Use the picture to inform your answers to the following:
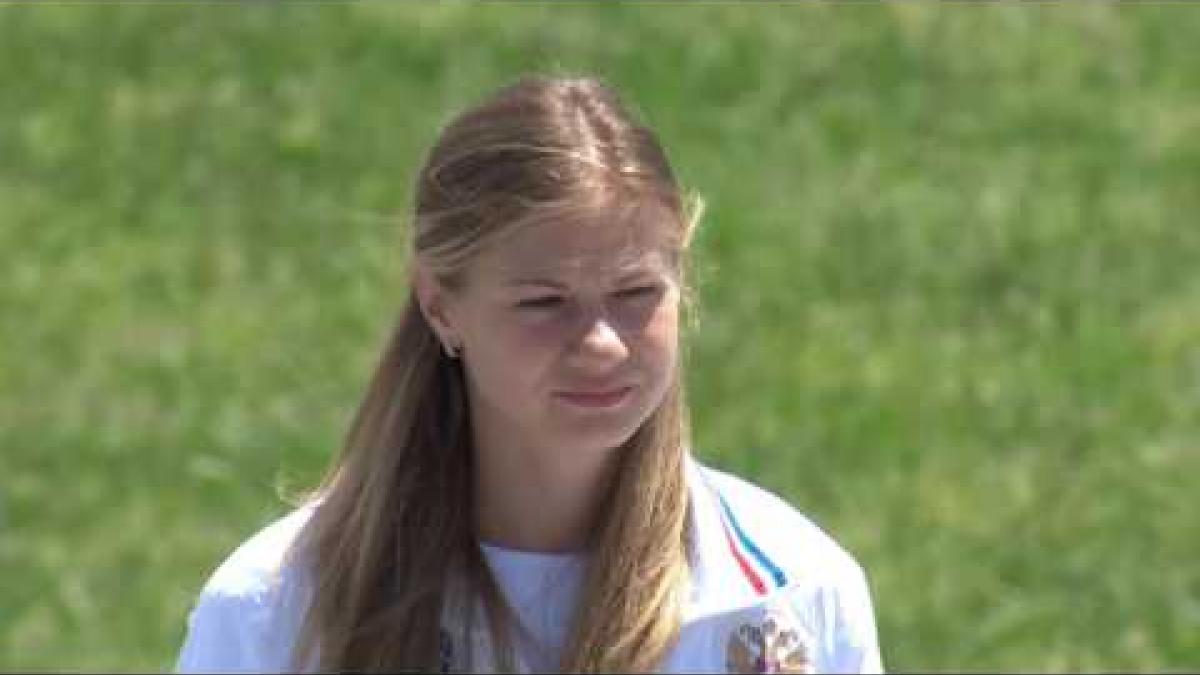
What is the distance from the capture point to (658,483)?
3.71 meters

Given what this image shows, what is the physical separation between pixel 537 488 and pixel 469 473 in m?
0.09

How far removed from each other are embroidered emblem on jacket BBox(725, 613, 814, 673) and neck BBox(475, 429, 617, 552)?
0.22 metres

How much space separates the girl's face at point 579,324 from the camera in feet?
11.5

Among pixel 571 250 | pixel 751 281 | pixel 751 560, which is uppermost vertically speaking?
pixel 751 281

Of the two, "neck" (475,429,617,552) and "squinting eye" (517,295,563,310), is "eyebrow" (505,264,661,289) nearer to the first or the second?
"squinting eye" (517,295,563,310)

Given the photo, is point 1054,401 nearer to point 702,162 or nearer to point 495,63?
point 702,162

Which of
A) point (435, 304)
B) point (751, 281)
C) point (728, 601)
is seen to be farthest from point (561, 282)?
point (751, 281)

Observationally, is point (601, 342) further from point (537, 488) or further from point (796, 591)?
point (796, 591)

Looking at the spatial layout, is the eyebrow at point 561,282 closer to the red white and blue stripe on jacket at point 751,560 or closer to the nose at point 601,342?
the nose at point 601,342

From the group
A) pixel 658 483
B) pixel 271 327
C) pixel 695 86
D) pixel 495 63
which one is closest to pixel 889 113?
pixel 695 86

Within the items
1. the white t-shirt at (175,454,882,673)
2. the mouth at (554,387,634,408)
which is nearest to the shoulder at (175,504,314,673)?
the white t-shirt at (175,454,882,673)

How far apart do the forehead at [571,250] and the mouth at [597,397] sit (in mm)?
129

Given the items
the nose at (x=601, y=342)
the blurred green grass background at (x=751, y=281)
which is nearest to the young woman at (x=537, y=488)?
the nose at (x=601, y=342)

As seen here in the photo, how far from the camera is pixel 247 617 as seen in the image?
3553mm
